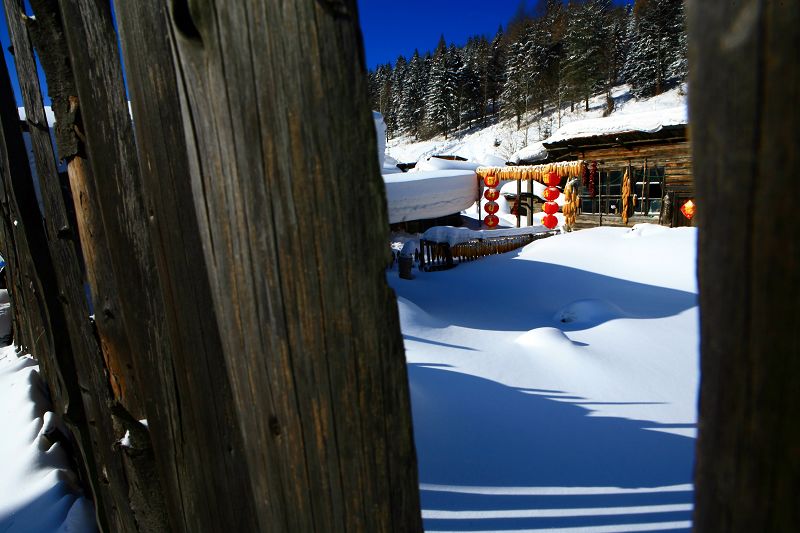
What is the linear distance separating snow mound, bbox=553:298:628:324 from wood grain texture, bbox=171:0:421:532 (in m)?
8.26

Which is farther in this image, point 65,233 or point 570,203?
point 570,203

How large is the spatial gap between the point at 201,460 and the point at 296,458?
0.52 metres

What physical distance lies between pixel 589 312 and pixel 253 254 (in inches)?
344

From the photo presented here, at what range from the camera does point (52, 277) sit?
265 cm

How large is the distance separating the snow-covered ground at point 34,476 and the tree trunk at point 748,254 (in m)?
3.72

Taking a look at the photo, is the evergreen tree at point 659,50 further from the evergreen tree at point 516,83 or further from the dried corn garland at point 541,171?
the dried corn garland at point 541,171

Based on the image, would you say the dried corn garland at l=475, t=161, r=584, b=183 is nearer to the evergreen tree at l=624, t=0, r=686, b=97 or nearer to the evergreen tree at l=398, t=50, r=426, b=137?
the evergreen tree at l=624, t=0, r=686, b=97

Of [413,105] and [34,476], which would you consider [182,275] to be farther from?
[413,105]

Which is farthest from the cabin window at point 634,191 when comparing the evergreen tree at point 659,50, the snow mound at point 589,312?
the evergreen tree at point 659,50

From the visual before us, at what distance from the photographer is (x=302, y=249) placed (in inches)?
26.8

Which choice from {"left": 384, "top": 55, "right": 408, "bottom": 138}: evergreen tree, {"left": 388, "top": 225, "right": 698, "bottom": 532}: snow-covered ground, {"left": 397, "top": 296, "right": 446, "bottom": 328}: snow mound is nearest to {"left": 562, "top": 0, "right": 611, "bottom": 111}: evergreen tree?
{"left": 384, "top": 55, "right": 408, "bottom": 138}: evergreen tree

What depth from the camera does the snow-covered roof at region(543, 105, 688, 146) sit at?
48.3 feet

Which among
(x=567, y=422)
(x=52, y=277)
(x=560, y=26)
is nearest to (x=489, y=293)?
(x=567, y=422)

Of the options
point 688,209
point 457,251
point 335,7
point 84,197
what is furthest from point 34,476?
point 688,209
